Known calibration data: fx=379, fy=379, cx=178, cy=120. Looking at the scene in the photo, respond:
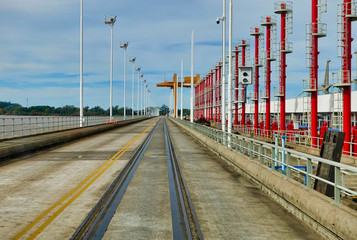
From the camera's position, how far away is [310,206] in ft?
24.9

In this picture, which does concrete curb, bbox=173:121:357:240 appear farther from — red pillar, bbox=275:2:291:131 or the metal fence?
red pillar, bbox=275:2:291:131

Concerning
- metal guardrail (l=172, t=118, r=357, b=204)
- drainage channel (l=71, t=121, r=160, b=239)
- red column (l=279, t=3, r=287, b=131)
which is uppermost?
red column (l=279, t=3, r=287, b=131)

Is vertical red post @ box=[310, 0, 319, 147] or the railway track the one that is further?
vertical red post @ box=[310, 0, 319, 147]

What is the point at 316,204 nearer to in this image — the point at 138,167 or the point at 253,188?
the point at 253,188

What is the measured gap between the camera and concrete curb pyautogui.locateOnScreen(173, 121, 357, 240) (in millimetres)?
6230

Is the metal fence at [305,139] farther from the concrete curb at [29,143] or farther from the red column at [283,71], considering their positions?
the concrete curb at [29,143]

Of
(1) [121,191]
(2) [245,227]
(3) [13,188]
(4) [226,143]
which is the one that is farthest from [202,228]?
(4) [226,143]

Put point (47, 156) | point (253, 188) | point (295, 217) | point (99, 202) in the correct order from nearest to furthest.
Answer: point (295, 217), point (99, 202), point (253, 188), point (47, 156)

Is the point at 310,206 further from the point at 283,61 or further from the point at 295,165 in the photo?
the point at 283,61

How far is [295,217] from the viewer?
27.1ft

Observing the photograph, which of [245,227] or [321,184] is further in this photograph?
[321,184]

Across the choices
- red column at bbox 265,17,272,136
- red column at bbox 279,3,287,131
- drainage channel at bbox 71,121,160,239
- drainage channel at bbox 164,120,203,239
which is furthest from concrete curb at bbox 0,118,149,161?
red column at bbox 265,17,272,136

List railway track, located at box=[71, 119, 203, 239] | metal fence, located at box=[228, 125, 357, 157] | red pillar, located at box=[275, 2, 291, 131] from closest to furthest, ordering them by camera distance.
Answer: railway track, located at box=[71, 119, 203, 239] → metal fence, located at box=[228, 125, 357, 157] → red pillar, located at box=[275, 2, 291, 131]

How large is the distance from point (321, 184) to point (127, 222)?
452cm
